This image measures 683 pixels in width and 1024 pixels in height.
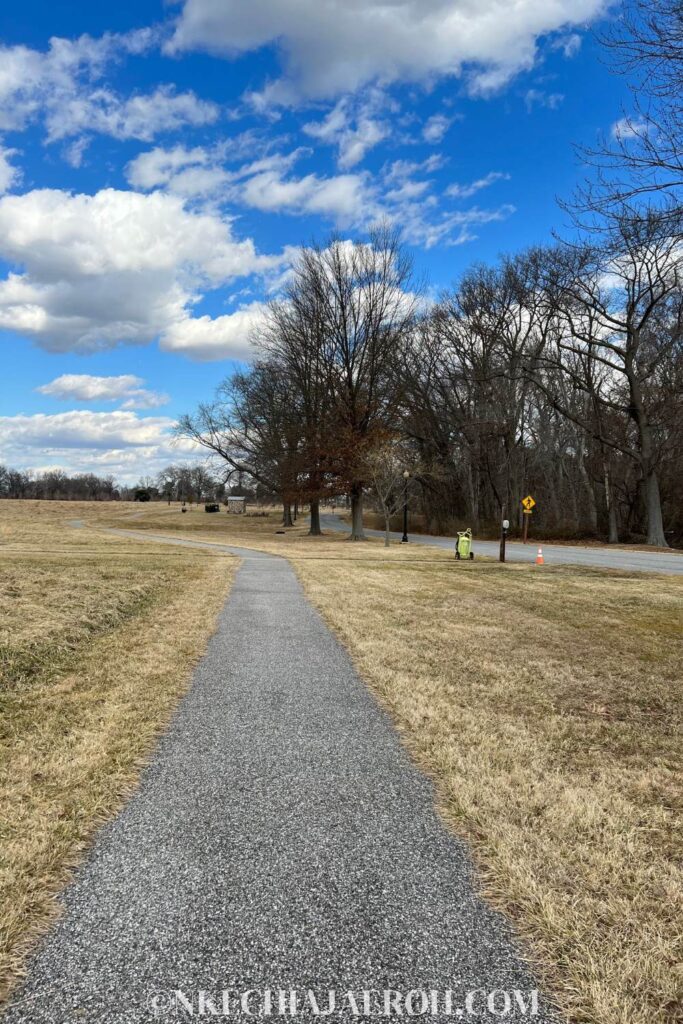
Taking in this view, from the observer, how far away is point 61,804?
3082 millimetres

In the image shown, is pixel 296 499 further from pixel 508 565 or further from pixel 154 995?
pixel 154 995

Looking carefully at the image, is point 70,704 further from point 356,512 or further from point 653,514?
point 653,514

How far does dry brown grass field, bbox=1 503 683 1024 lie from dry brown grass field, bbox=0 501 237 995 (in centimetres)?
191

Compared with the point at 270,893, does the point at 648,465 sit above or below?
above

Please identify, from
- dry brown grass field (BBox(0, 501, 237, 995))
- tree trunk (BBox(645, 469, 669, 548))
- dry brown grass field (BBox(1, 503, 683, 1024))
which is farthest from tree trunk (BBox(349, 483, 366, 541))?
dry brown grass field (BBox(1, 503, 683, 1024))

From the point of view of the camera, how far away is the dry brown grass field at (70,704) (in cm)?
253

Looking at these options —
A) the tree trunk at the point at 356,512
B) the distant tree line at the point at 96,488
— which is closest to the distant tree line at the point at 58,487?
the distant tree line at the point at 96,488

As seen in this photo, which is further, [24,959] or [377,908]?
[377,908]

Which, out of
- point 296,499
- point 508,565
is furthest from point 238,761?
point 296,499

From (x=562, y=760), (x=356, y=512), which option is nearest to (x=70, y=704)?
(x=562, y=760)

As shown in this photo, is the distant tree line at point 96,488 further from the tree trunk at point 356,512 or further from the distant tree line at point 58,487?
the tree trunk at point 356,512

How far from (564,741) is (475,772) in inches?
43.1

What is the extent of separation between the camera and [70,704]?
4797mm

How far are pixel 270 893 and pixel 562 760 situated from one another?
95.8 inches
